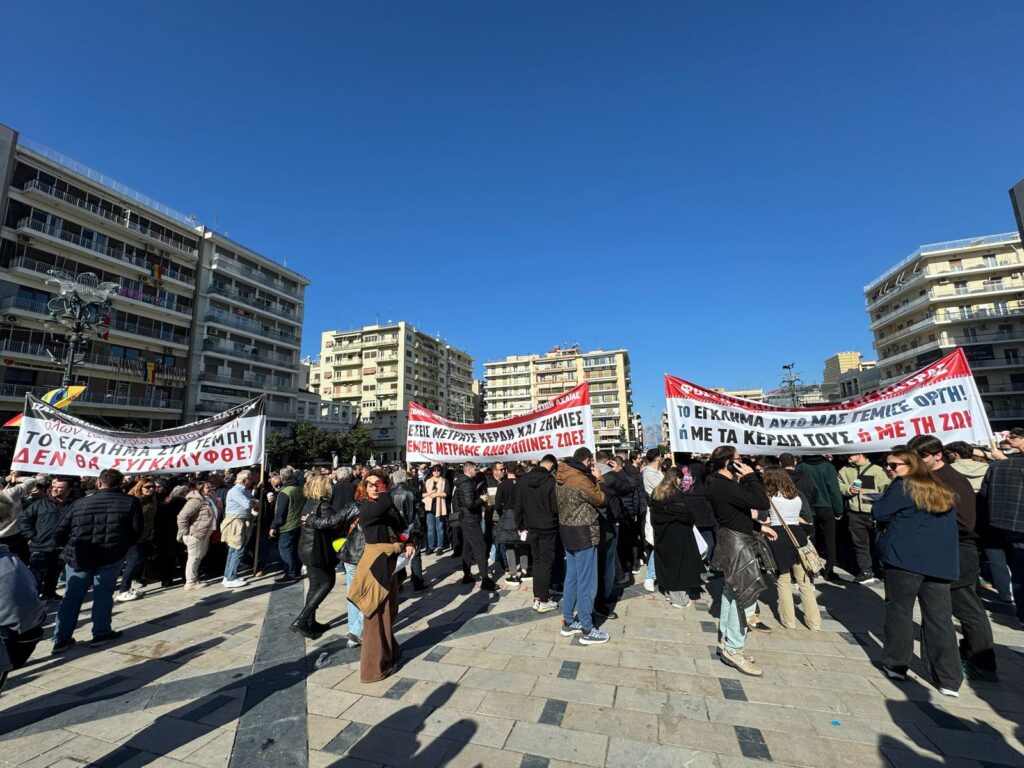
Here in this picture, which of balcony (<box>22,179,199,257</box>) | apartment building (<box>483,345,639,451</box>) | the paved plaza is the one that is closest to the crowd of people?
the paved plaza

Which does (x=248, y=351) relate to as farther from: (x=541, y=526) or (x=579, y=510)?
(x=579, y=510)

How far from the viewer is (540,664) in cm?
425

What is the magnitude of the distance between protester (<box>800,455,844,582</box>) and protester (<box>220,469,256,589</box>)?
8883 millimetres

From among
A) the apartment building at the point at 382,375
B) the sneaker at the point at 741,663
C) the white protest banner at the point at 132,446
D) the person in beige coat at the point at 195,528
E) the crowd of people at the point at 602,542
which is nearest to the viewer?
the crowd of people at the point at 602,542

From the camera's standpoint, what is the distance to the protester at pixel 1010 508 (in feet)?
14.0

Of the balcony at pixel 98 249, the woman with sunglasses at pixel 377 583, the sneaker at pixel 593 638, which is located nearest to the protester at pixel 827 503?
the sneaker at pixel 593 638

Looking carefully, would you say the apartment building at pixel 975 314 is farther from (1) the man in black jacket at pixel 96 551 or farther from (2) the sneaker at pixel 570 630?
(1) the man in black jacket at pixel 96 551

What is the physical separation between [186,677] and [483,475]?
227 inches

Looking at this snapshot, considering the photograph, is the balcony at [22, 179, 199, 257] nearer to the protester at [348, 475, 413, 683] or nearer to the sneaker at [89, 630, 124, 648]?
the sneaker at [89, 630, 124, 648]

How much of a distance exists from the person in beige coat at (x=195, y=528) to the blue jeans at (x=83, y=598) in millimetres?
1943

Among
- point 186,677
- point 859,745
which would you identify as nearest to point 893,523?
point 859,745

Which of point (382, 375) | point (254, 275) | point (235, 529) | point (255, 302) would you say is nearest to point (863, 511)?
point (235, 529)

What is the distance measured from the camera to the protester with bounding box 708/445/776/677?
3922 millimetres

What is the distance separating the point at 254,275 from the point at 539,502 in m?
50.5
